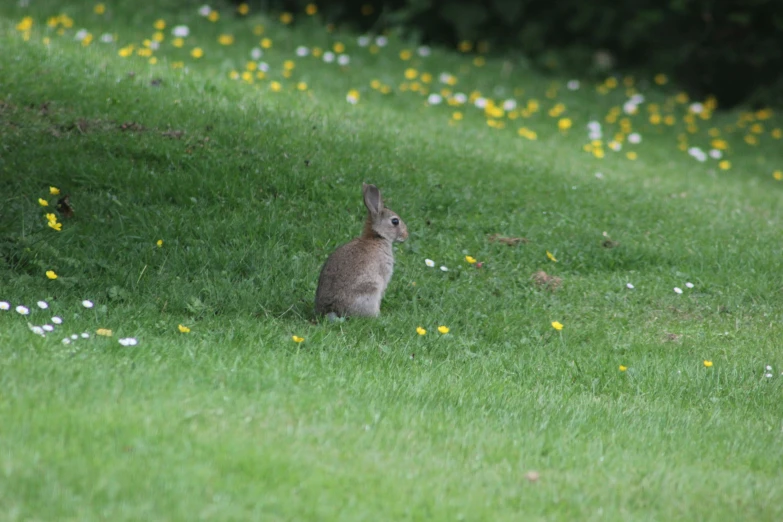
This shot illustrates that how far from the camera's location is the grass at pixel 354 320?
4613mm

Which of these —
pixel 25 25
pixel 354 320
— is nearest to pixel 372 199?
pixel 354 320

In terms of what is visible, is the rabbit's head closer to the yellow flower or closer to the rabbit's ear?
the rabbit's ear

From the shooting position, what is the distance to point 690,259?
9125mm

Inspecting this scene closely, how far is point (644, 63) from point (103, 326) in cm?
1273

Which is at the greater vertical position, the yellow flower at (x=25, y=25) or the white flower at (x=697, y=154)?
the yellow flower at (x=25, y=25)

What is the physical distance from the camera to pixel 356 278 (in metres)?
6.94

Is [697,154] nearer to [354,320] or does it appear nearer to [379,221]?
[379,221]

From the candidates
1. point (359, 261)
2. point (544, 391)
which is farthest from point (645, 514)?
point (359, 261)

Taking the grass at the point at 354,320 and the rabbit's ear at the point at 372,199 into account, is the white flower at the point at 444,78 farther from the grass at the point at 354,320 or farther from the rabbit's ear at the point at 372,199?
the rabbit's ear at the point at 372,199

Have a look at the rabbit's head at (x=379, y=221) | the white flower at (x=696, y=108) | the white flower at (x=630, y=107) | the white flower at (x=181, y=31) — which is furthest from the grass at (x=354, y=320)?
the white flower at (x=696, y=108)

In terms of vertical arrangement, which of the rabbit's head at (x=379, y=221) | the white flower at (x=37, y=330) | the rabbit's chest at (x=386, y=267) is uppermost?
the rabbit's head at (x=379, y=221)

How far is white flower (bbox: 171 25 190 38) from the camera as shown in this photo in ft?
43.1

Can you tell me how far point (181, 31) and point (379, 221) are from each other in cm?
689

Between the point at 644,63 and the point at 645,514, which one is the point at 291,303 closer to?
the point at 645,514
